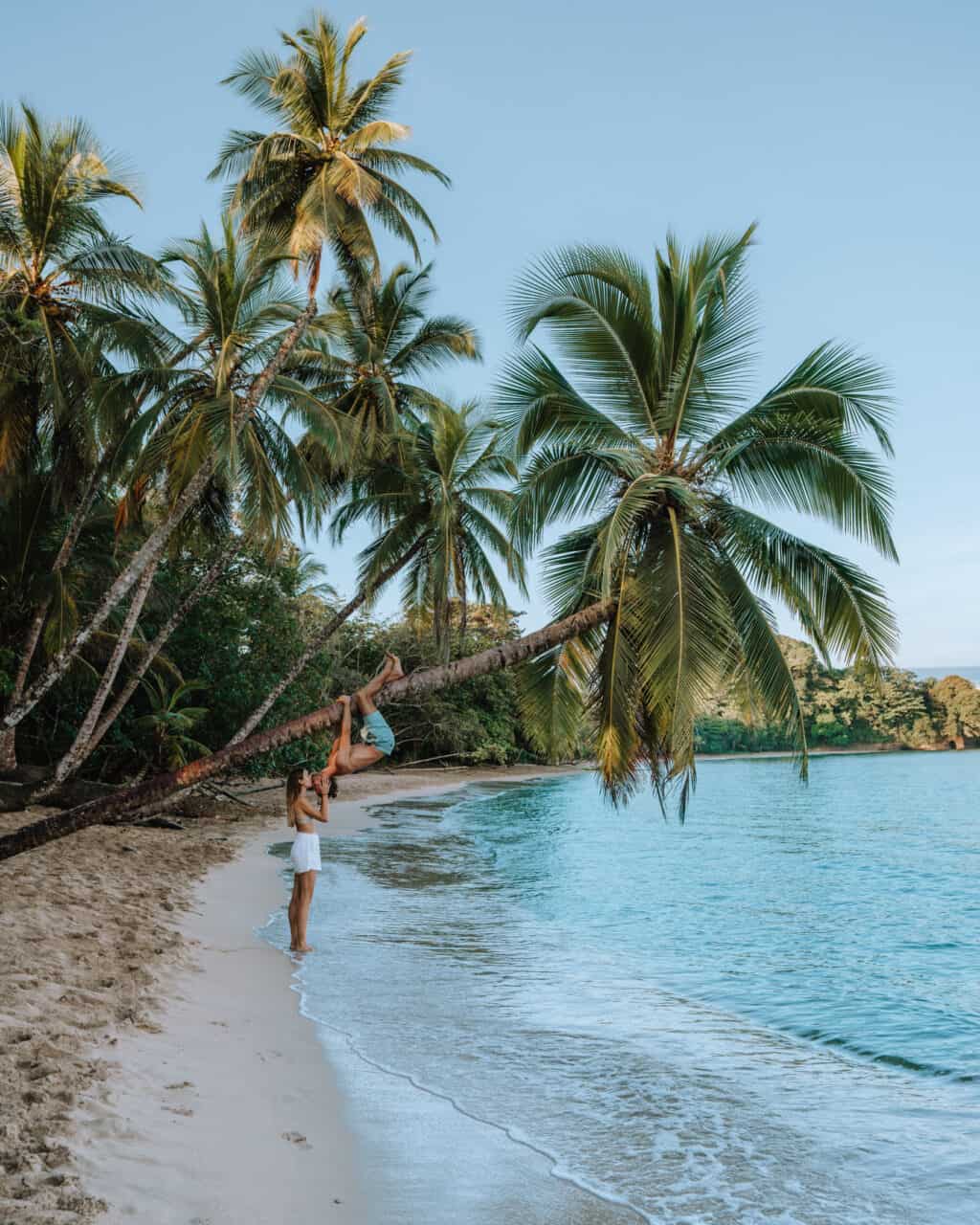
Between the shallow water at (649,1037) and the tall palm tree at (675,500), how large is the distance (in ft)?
7.46

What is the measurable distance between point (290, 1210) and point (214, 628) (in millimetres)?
17771

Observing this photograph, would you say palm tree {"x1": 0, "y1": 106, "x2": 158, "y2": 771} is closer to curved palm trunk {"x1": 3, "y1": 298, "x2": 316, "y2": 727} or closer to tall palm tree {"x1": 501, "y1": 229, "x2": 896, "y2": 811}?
curved palm trunk {"x1": 3, "y1": 298, "x2": 316, "y2": 727}

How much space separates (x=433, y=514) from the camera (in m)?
20.3

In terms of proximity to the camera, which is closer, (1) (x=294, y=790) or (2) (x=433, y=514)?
(1) (x=294, y=790)

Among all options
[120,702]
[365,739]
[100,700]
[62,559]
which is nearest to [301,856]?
[365,739]

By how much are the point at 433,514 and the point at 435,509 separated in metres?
0.17

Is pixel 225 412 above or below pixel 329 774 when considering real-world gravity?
above

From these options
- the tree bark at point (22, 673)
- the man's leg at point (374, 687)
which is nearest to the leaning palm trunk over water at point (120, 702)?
the tree bark at point (22, 673)

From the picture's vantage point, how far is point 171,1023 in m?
5.87

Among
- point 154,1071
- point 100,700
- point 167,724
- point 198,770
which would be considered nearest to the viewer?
point 154,1071

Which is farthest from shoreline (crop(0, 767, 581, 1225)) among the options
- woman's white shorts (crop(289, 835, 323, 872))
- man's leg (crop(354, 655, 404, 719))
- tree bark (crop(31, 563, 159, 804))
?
tree bark (crop(31, 563, 159, 804))

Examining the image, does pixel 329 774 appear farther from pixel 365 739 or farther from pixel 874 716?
pixel 874 716

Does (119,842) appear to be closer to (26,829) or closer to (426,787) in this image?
(26,829)

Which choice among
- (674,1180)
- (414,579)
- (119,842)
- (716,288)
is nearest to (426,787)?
(414,579)
